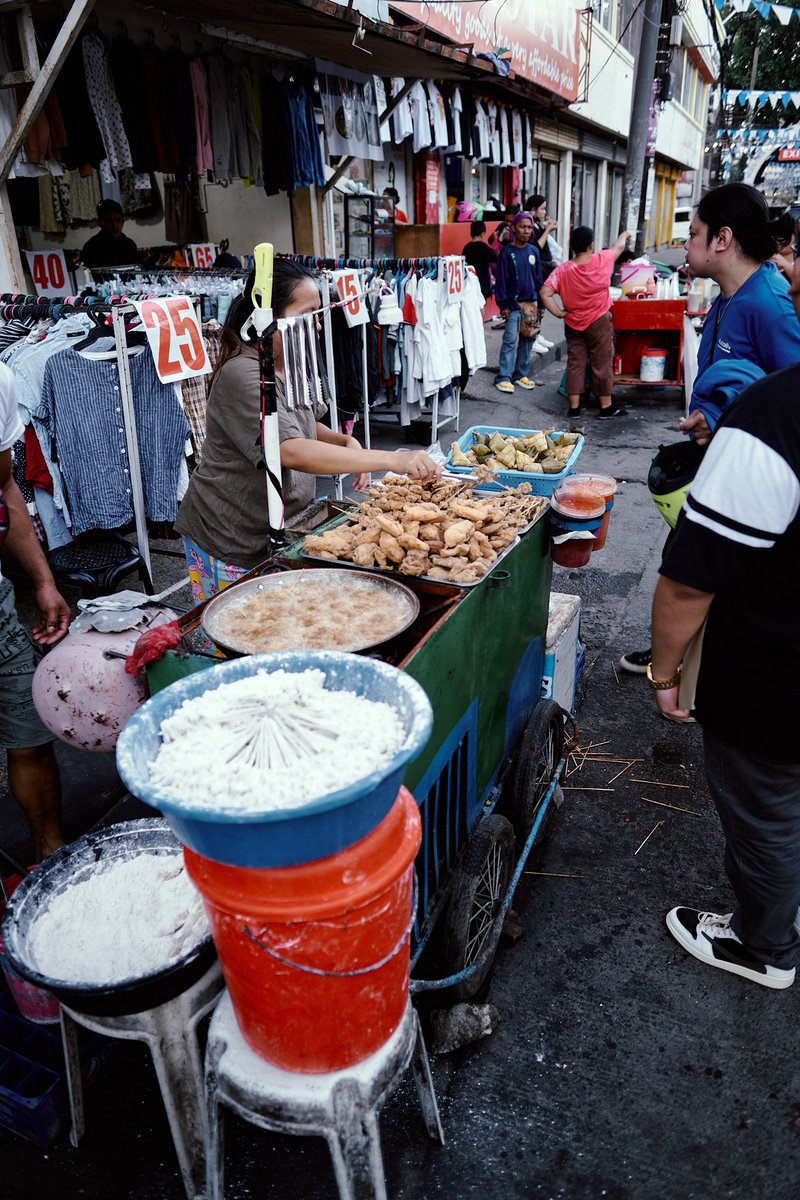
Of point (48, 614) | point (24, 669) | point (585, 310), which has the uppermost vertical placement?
point (585, 310)

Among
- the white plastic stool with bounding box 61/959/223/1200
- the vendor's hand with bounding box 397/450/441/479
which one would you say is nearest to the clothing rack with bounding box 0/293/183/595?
A: the vendor's hand with bounding box 397/450/441/479

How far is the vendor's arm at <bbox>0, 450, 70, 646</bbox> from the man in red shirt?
8.42 meters

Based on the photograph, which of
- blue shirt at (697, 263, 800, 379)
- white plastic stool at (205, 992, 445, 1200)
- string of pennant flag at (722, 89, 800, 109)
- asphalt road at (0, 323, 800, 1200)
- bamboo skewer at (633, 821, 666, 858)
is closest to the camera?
white plastic stool at (205, 992, 445, 1200)

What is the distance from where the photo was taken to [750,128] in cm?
4122

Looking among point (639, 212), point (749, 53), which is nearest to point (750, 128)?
point (749, 53)

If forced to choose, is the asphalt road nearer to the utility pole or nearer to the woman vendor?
the woman vendor

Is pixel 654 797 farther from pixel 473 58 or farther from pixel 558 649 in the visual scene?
pixel 473 58

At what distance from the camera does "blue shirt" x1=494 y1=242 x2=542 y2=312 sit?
36.5 ft

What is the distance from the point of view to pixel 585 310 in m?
9.91

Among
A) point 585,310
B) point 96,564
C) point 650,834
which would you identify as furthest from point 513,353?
point 650,834

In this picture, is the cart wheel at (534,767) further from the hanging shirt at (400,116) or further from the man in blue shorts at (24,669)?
the hanging shirt at (400,116)

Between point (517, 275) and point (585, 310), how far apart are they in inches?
65.5

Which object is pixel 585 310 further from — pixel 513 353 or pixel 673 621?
pixel 673 621

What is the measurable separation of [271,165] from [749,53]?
164 ft
